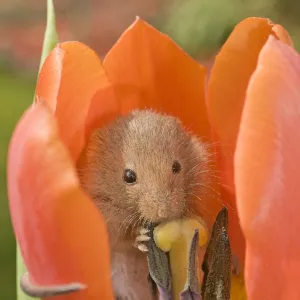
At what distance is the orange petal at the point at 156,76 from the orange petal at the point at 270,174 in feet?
0.41

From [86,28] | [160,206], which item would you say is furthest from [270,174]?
[86,28]

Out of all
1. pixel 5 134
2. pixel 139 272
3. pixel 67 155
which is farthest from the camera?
pixel 5 134

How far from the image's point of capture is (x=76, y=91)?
329 millimetres

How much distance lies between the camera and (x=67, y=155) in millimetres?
237

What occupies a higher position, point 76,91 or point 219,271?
point 76,91

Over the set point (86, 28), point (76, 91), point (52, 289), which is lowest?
point (52, 289)

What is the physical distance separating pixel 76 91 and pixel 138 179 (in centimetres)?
6

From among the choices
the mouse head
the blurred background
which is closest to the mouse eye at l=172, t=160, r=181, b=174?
the mouse head

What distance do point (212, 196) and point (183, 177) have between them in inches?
1.8

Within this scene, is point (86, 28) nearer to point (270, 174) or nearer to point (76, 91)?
point (76, 91)

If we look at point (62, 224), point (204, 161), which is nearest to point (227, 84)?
point (204, 161)

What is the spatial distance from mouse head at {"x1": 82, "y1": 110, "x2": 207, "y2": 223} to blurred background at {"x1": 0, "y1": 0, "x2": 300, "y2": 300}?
348 millimetres

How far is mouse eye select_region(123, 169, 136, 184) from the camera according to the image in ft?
1.02

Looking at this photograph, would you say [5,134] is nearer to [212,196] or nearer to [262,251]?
[212,196]
